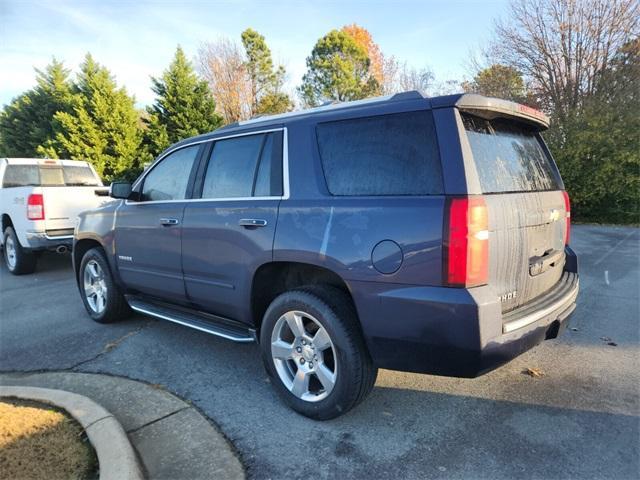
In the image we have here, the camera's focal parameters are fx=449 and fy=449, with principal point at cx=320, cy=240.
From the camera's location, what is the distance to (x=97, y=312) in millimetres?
4965

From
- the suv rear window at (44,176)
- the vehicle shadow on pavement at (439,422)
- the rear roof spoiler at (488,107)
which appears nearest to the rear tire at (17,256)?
the suv rear window at (44,176)

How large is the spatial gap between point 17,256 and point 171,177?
5.27m

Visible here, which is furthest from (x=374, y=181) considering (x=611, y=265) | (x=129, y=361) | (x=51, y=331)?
(x=611, y=265)

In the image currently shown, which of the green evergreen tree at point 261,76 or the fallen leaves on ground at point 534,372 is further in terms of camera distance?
the green evergreen tree at point 261,76

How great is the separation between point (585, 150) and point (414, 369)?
12.4 metres

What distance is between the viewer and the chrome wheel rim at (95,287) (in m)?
4.89

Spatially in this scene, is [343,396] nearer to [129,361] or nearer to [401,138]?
[401,138]

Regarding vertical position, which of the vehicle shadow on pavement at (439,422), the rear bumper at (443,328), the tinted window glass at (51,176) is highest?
the tinted window glass at (51,176)

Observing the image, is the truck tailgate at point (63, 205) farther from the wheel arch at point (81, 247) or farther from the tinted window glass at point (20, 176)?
the wheel arch at point (81, 247)

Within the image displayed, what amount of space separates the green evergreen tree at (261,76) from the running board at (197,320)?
72.5 feet

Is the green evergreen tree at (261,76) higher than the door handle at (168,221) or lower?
higher

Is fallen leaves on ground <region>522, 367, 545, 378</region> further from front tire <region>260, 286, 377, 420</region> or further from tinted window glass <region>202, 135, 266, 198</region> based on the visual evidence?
tinted window glass <region>202, 135, 266, 198</region>

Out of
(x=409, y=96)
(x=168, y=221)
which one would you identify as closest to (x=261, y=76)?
(x=168, y=221)

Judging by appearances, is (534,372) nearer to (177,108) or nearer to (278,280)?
(278,280)
